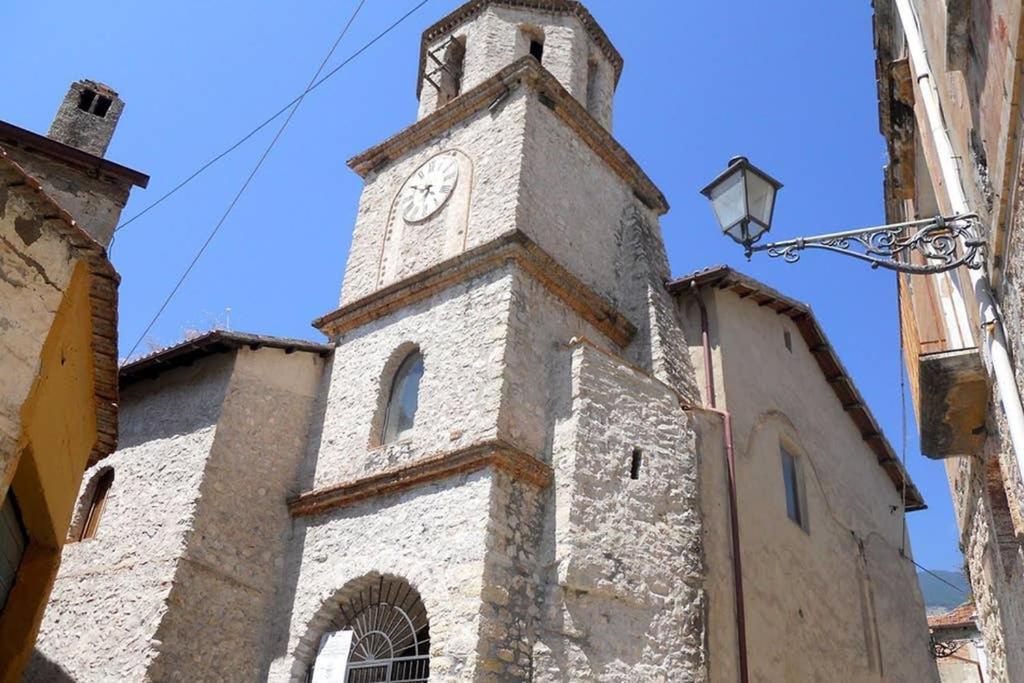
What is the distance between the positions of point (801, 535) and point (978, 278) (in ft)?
24.7

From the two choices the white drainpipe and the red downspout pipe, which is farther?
the red downspout pipe

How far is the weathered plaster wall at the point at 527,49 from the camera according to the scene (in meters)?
15.4

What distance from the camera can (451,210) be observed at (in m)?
13.2

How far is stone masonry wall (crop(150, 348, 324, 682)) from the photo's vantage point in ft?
31.8

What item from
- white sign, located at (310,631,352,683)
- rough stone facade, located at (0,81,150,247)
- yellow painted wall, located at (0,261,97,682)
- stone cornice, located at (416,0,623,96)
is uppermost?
stone cornice, located at (416,0,623,96)

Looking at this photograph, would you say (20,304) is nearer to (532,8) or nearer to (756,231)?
(756,231)

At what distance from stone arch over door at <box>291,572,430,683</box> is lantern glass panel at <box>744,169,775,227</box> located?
5.71 meters

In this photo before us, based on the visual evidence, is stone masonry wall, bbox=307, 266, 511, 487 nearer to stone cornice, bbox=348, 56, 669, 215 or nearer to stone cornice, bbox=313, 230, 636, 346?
stone cornice, bbox=313, 230, 636, 346

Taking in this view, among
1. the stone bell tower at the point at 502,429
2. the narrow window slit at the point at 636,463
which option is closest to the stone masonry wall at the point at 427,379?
the stone bell tower at the point at 502,429

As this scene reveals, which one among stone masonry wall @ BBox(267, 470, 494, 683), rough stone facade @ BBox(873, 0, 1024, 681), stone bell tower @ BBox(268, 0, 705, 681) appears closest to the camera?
rough stone facade @ BBox(873, 0, 1024, 681)

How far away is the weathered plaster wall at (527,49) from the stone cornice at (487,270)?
454 cm

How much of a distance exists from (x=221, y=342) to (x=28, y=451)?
5.40 metres

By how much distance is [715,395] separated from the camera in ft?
39.8

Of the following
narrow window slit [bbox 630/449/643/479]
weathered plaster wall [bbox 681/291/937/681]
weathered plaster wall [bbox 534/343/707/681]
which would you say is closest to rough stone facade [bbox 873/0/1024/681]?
weathered plaster wall [bbox 681/291/937/681]
